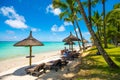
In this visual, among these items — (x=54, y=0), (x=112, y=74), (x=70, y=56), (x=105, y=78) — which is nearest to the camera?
(x=105, y=78)

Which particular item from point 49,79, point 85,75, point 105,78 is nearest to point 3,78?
point 49,79

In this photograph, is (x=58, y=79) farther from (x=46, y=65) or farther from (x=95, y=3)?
(x=95, y=3)

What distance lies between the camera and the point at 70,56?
17422 mm

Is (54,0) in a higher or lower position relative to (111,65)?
higher

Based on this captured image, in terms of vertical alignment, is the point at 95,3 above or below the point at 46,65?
above

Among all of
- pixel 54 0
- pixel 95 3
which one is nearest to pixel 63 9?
pixel 54 0

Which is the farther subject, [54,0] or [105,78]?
[54,0]

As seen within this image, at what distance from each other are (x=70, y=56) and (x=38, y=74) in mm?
7019

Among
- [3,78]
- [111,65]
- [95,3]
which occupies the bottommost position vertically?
[3,78]

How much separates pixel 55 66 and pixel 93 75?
3.84 metres

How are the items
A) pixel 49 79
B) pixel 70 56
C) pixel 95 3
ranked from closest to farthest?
pixel 49 79 < pixel 70 56 < pixel 95 3

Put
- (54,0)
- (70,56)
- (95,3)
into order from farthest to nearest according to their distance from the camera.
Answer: (54,0), (95,3), (70,56)

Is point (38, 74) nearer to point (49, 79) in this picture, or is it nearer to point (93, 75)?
point (49, 79)

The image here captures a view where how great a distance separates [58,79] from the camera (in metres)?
9.12
